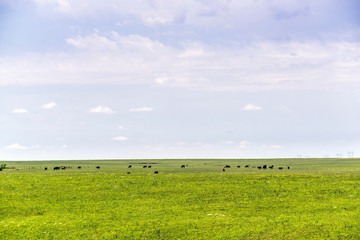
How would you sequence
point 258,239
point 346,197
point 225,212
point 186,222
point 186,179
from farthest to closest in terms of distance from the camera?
point 186,179 → point 346,197 → point 225,212 → point 186,222 → point 258,239

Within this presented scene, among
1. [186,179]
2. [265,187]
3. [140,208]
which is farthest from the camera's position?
[186,179]

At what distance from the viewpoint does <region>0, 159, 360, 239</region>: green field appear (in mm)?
23188

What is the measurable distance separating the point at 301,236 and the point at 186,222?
7.34m

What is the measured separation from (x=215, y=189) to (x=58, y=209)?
51.3 ft

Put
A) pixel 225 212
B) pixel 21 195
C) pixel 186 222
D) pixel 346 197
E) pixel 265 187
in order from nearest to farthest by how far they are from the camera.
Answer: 1. pixel 186 222
2. pixel 225 212
3. pixel 346 197
4. pixel 21 195
5. pixel 265 187

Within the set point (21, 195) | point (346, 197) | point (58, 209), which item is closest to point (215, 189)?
point (346, 197)

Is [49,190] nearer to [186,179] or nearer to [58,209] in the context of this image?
[58,209]

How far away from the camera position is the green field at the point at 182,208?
76.1 ft

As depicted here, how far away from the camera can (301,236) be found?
21.8 metres

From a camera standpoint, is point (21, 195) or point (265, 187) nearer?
point (21, 195)

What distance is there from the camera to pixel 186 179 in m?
47.9

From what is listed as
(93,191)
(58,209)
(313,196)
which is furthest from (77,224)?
(313,196)

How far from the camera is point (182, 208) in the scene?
30484 mm

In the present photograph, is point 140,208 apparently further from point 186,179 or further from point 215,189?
point 186,179
